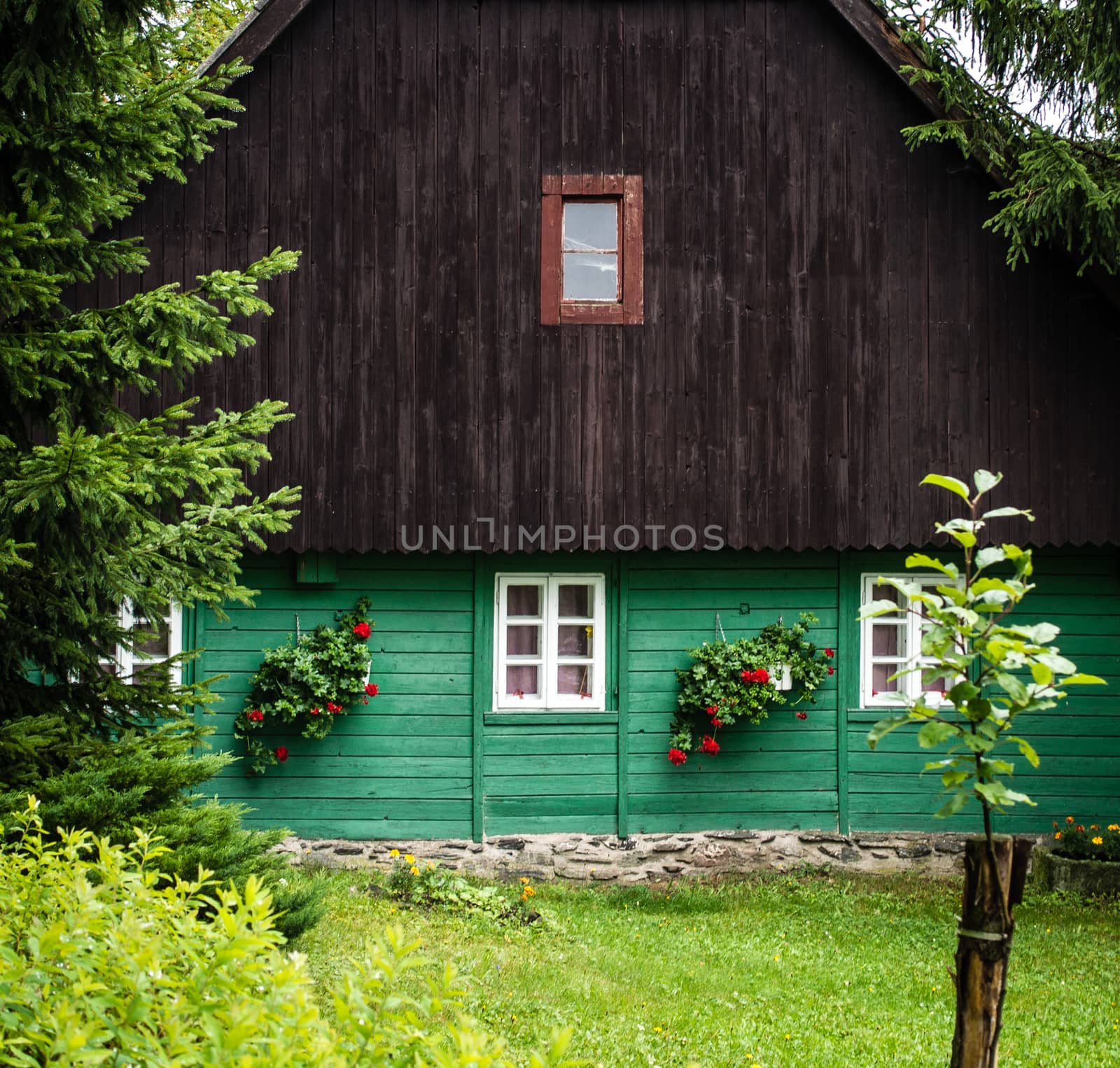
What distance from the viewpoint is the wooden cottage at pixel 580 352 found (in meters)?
9.33

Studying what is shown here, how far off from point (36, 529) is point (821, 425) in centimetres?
633

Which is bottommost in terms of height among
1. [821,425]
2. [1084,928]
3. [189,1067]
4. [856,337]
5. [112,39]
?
[1084,928]

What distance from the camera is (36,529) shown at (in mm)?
5055

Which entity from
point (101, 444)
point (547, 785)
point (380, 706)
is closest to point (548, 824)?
point (547, 785)

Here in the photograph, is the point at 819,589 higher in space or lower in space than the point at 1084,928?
higher

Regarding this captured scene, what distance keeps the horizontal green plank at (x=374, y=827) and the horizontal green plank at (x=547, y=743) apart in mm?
581

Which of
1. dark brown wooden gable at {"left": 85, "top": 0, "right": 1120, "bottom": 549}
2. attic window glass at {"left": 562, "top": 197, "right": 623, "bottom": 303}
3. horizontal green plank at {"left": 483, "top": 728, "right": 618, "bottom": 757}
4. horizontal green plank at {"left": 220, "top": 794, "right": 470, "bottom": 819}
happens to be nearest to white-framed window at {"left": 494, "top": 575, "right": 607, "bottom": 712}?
horizontal green plank at {"left": 483, "top": 728, "right": 618, "bottom": 757}

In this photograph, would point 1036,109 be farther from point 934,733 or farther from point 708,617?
point 934,733

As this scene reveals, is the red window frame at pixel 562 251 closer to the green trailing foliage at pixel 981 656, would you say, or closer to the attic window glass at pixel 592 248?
the attic window glass at pixel 592 248

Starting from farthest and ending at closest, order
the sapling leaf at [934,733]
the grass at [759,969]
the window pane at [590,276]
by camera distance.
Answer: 1. the window pane at [590,276]
2. the grass at [759,969]
3. the sapling leaf at [934,733]

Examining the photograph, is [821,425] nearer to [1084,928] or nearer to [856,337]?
[856,337]

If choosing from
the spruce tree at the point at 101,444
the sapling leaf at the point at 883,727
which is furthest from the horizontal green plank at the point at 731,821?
the sapling leaf at the point at 883,727

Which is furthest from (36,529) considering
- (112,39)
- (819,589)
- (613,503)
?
(819,589)

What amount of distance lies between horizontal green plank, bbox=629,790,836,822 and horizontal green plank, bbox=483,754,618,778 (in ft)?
1.13
